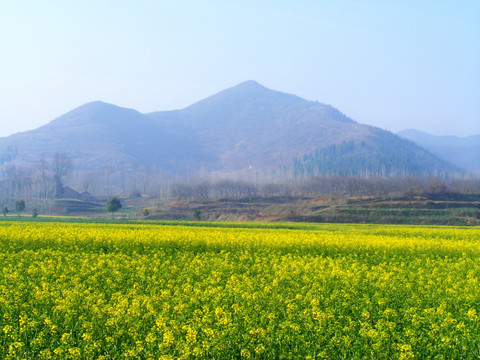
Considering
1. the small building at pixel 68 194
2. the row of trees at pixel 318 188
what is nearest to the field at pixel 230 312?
the row of trees at pixel 318 188

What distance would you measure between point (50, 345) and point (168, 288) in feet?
14.1

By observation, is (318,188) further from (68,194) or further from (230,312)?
(230,312)

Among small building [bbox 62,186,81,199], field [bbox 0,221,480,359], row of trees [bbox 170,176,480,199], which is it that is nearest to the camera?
field [bbox 0,221,480,359]

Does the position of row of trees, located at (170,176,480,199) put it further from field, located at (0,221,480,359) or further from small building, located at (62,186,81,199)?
field, located at (0,221,480,359)

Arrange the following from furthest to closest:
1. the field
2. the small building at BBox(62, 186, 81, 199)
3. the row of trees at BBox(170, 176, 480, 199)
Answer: the small building at BBox(62, 186, 81, 199), the row of trees at BBox(170, 176, 480, 199), the field

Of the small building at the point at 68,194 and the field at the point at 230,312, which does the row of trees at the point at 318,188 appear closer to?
the small building at the point at 68,194

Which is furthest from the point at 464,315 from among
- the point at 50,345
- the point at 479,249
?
the point at 479,249

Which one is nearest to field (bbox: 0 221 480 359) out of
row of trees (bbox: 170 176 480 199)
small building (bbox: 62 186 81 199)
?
row of trees (bbox: 170 176 480 199)

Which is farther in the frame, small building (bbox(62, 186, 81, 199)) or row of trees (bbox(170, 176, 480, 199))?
small building (bbox(62, 186, 81, 199))

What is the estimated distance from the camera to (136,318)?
951 cm

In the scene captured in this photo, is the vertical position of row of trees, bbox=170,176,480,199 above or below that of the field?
Answer: above

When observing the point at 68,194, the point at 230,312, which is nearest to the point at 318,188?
the point at 68,194

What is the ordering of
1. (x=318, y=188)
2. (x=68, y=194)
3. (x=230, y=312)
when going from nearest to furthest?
(x=230, y=312) < (x=68, y=194) < (x=318, y=188)

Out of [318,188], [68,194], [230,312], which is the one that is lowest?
[230,312]
